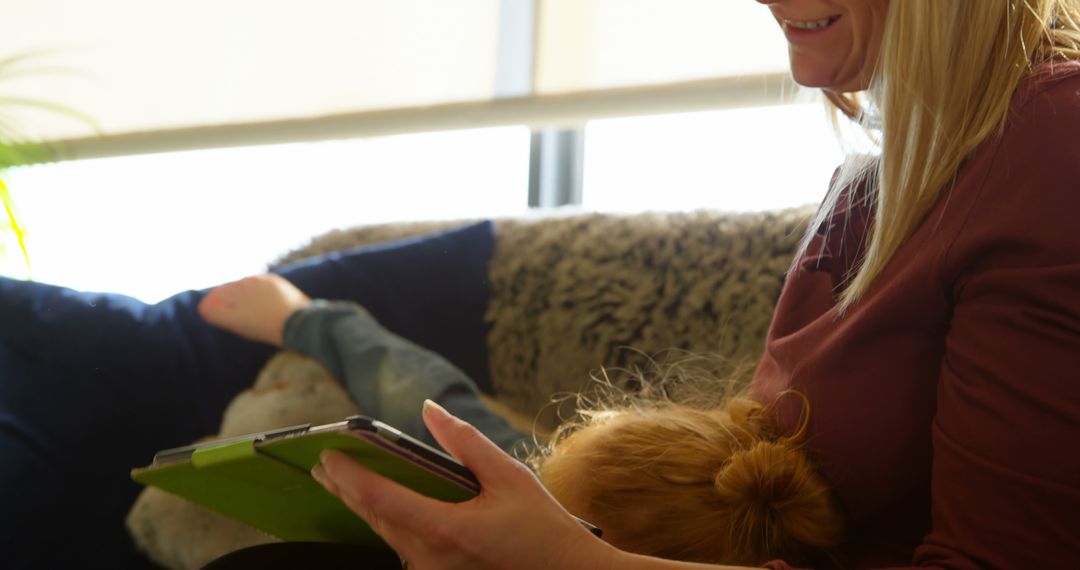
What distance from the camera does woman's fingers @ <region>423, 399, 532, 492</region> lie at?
0.70 meters

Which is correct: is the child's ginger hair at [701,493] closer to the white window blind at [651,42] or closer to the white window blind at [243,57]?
the white window blind at [651,42]

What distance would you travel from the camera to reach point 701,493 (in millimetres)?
841

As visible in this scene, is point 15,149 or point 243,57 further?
point 15,149

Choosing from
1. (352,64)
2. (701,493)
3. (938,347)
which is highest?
(352,64)

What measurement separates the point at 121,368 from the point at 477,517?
989 mm

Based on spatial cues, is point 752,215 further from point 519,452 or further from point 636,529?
point 636,529

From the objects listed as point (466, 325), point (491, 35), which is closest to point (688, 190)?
point (491, 35)

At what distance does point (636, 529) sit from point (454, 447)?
0.22m

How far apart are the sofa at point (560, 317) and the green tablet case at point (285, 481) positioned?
46 centimetres

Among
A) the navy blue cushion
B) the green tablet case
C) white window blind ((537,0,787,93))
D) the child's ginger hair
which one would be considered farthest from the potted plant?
the child's ginger hair

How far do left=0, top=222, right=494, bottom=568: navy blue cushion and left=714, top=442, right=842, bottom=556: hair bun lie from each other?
790mm

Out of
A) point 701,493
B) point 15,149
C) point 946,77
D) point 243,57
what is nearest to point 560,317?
point 701,493

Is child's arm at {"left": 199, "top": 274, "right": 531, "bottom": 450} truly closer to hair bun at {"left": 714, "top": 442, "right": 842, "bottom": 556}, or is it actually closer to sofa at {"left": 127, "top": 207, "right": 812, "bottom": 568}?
sofa at {"left": 127, "top": 207, "right": 812, "bottom": 568}

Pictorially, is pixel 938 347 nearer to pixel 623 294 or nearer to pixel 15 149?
pixel 623 294
